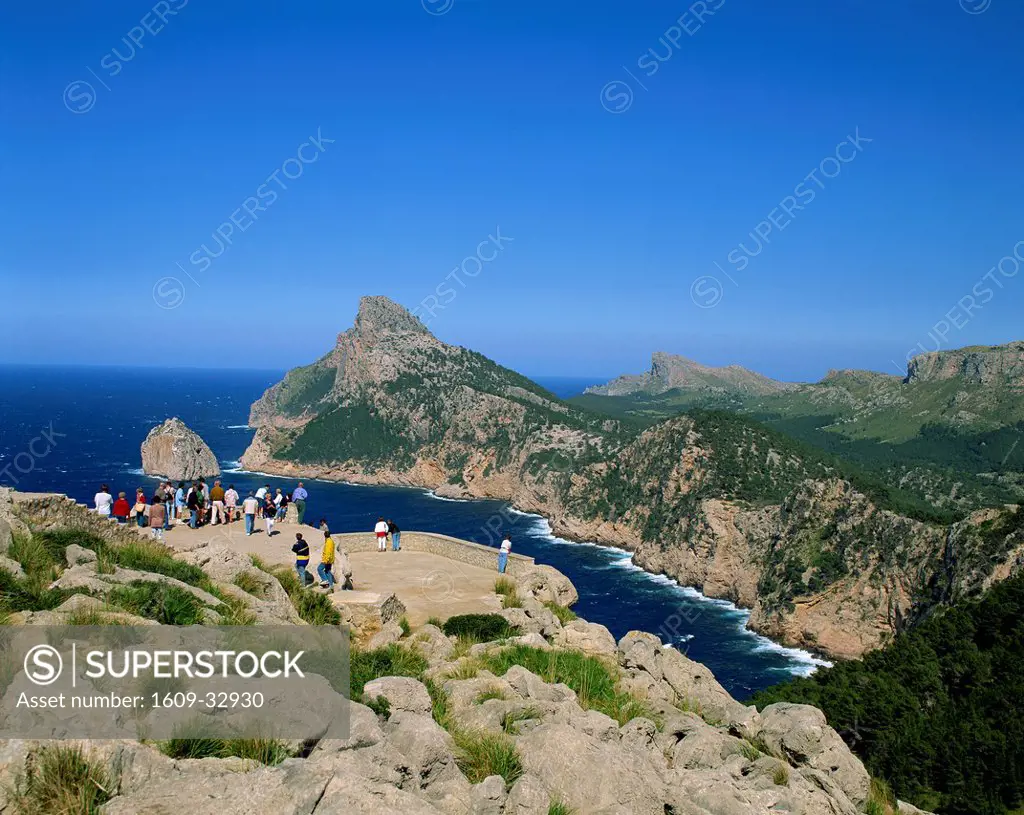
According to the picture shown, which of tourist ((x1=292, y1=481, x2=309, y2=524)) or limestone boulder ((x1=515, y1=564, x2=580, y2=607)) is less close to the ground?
tourist ((x1=292, y1=481, x2=309, y2=524))

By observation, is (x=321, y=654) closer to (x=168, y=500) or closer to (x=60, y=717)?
(x=60, y=717)

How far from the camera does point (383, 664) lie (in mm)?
12688

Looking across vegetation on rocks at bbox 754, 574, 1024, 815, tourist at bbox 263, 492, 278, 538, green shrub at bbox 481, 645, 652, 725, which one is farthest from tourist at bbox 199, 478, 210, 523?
vegetation on rocks at bbox 754, 574, 1024, 815

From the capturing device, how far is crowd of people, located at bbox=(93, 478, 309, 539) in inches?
915

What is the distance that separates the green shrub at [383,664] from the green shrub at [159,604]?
2.58 metres

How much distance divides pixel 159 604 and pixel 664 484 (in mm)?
96181

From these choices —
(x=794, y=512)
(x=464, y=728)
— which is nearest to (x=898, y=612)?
(x=794, y=512)

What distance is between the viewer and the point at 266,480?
454ft

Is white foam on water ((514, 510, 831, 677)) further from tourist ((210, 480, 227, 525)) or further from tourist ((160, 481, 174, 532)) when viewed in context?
tourist ((160, 481, 174, 532))

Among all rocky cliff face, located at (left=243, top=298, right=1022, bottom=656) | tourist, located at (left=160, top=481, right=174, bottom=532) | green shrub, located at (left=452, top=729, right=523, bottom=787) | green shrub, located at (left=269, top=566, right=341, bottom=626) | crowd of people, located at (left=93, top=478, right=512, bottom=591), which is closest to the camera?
green shrub, located at (left=452, top=729, right=523, bottom=787)

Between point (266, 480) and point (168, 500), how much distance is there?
11797 centimetres

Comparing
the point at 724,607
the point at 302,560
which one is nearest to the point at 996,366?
the point at 724,607

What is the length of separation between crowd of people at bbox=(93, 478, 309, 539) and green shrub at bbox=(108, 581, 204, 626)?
38.6 ft

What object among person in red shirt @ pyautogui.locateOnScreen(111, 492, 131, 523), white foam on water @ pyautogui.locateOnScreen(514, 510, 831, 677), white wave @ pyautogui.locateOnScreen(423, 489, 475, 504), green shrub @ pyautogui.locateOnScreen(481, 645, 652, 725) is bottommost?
white foam on water @ pyautogui.locateOnScreen(514, 510, 831, 677)
